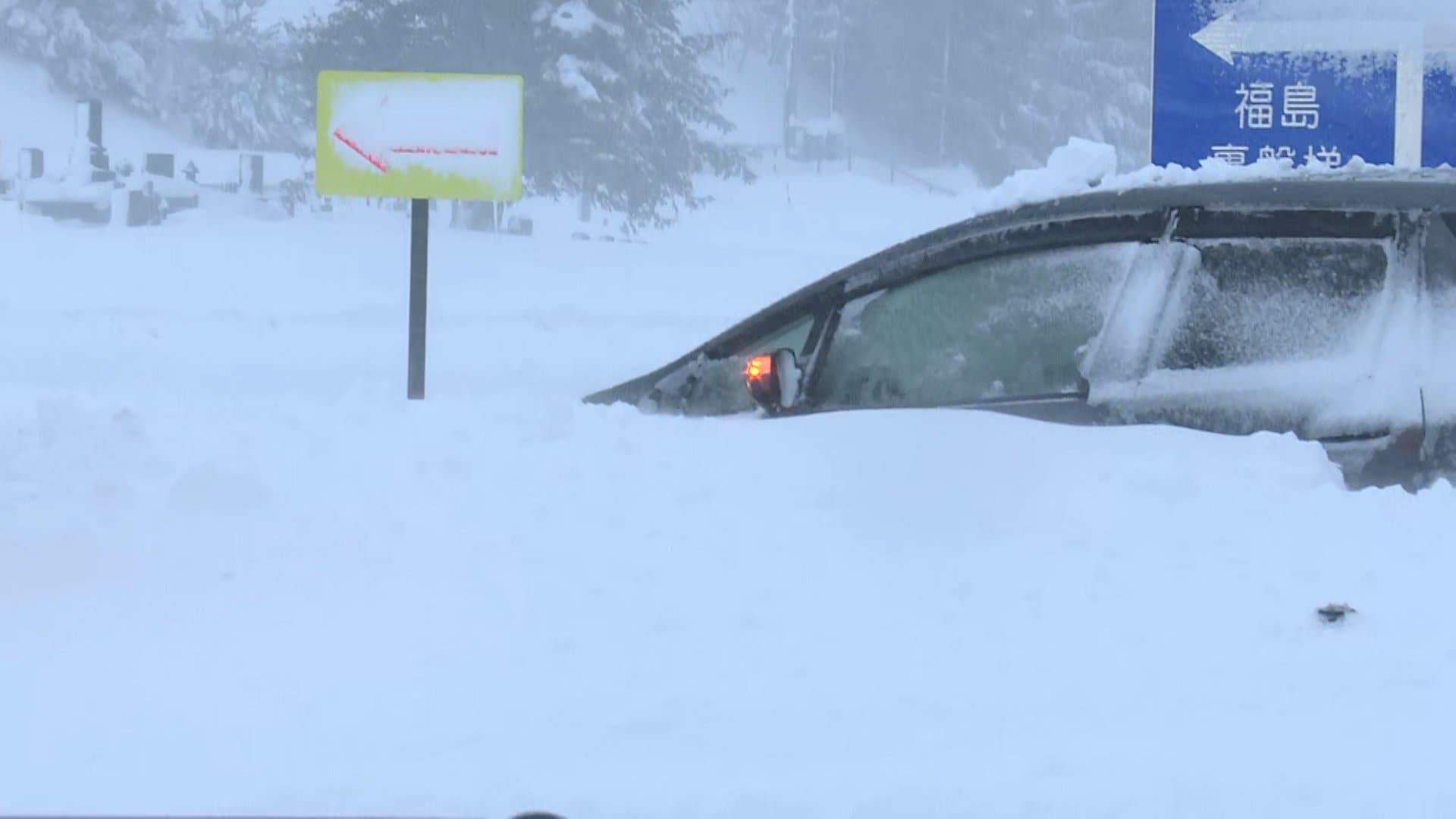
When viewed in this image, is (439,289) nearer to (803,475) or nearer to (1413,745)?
(803,475)

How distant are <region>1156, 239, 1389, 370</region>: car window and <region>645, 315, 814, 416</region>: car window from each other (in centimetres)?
111

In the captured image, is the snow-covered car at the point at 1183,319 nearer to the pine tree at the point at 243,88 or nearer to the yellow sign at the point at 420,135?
the yellow sign at the point at 420,135

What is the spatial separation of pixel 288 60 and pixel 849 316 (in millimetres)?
19197

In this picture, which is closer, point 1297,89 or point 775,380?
point 775,380

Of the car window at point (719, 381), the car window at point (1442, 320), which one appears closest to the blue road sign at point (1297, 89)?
the car window at point (719, 381)

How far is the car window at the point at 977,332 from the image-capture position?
399 centimetres

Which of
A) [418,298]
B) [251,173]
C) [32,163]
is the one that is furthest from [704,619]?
[251,173]

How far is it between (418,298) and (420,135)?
2.32 ft

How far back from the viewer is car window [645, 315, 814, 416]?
4578 millimetres

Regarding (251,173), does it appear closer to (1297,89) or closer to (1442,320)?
(1297,89)

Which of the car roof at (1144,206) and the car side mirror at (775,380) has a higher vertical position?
the car roof at (1144,206)

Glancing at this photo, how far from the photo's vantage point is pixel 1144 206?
13.0 ft

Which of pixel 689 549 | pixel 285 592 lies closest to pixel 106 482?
pixel 285 592

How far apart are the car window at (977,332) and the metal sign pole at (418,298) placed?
3.26 metres
